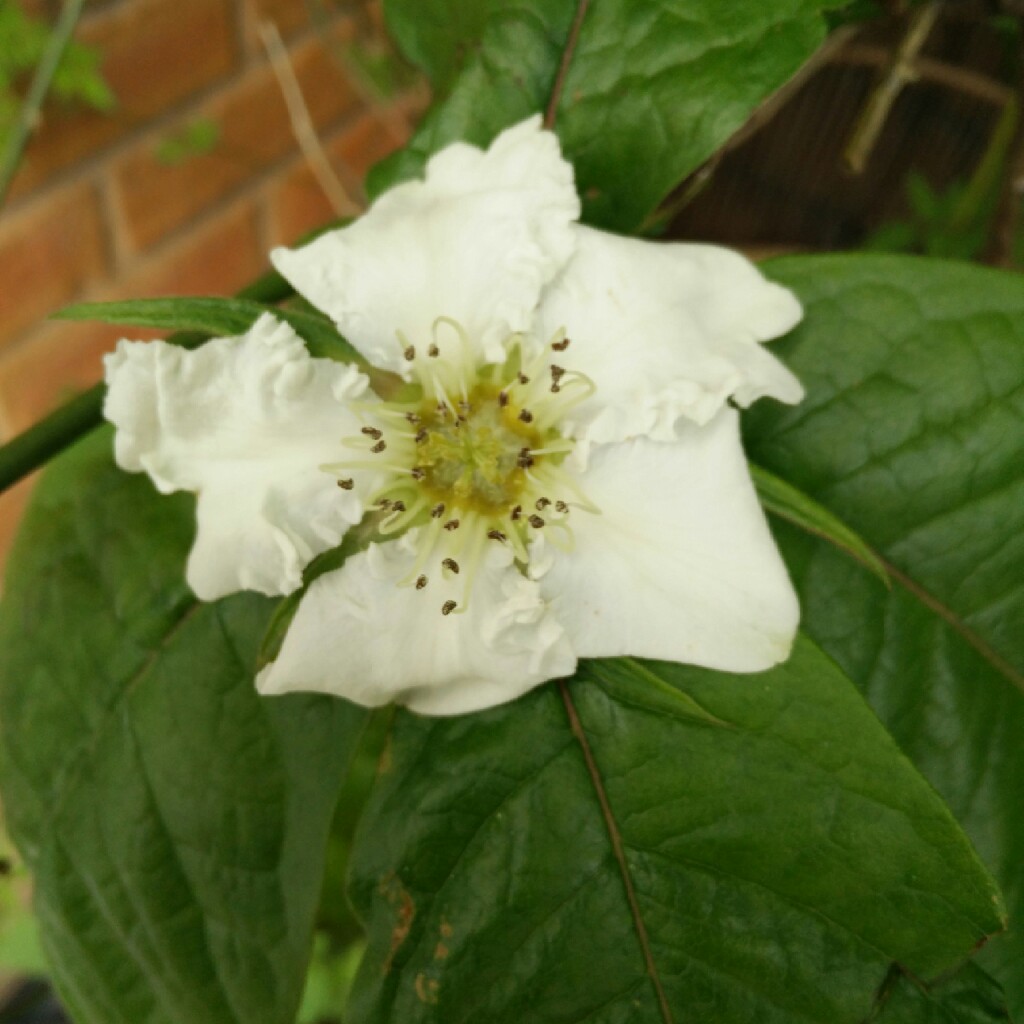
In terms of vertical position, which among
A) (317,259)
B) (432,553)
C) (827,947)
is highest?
(317,259)

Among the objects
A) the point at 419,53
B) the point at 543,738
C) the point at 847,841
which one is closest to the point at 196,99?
the point at 419,53

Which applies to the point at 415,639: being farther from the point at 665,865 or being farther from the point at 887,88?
the point at 887,88

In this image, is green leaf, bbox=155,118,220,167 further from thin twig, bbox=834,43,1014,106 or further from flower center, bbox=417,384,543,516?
flower center, bbox=417,384,543,516

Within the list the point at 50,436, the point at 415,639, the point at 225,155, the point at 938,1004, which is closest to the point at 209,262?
the point at 225,155

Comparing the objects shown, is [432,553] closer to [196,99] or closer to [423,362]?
[423,362]

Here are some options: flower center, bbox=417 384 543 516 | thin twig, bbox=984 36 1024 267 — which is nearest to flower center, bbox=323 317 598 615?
flower center, bbox=417 384 543 516

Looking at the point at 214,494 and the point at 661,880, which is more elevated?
the point at 214,494
